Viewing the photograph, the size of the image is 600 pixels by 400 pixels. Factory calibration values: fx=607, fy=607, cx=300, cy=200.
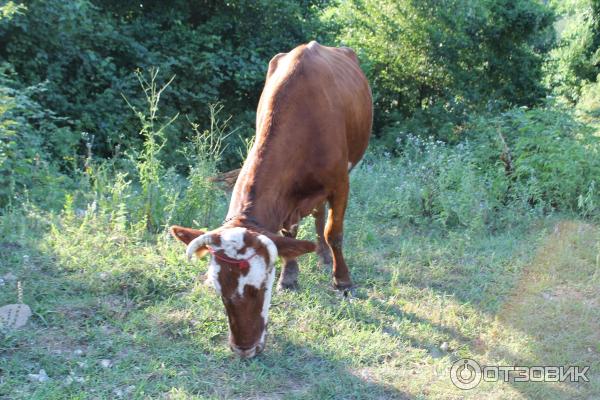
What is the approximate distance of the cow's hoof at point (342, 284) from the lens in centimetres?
515

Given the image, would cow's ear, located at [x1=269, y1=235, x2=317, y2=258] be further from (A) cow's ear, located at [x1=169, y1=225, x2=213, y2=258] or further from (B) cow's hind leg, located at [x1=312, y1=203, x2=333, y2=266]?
(B) cow's hind leg, located at [x1=312, y1=203, x2=333, y2=266]

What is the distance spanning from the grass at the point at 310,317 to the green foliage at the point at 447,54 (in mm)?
5964

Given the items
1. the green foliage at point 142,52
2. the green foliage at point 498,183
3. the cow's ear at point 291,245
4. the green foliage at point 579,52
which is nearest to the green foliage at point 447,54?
the green foliage at point 142,52

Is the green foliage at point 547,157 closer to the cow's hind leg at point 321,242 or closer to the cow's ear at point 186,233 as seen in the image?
the cow's hind leg at point 321,242

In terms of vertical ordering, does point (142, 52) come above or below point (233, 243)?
above

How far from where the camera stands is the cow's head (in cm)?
353

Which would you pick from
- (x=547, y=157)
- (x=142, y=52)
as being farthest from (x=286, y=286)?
(x=142, y=52)

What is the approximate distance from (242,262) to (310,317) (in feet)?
4.25

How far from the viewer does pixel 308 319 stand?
4590 millimetres

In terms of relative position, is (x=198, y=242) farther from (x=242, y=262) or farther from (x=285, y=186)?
(x=285, y=186)

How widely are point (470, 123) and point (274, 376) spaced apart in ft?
26.3

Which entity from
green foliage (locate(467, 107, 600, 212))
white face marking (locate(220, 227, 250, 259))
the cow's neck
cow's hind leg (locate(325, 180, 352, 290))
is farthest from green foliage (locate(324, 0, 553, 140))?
white face marking (locate(220, 227, 250, 259))

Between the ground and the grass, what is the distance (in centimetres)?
1

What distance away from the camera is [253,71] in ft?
34.2
